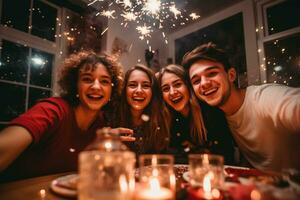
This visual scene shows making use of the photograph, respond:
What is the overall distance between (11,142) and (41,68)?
105 inches

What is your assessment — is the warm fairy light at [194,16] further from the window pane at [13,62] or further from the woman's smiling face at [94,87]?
the woman's smiling face at [94,87]

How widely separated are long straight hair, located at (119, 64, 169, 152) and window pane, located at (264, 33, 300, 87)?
7.72 feet

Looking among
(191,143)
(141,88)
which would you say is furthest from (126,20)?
(191,143)

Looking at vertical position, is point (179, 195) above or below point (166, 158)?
below

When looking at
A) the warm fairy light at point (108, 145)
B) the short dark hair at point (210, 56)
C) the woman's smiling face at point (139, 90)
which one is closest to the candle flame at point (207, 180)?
the warm fairy light at point (108, 145)

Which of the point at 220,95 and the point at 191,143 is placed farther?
the point at 191,143

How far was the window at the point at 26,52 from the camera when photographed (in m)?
3.03

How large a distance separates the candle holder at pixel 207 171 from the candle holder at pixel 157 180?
11 centimetres

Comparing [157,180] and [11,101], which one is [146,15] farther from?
[157,180]

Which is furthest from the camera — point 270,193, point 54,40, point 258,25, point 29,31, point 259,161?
point 258,25

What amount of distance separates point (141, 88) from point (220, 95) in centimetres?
72

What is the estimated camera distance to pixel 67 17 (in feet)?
11.9

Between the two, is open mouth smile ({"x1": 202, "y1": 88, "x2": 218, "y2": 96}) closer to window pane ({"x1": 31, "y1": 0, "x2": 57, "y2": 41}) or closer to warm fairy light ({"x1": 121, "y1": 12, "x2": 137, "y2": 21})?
window pane ({"x1": 31, "y1": 0, "x2": 57, "y2": 41})

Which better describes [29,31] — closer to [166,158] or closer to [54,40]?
[54,40]
